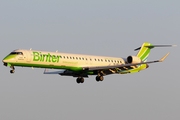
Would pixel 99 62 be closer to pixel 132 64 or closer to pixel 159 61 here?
pixel 132 64

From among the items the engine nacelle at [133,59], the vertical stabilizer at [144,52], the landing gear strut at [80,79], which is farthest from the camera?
the vertical stabilizer at [144,52]

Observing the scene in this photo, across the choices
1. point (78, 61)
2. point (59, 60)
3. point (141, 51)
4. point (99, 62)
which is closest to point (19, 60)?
point (59, 60)

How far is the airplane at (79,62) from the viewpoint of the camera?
45375mm

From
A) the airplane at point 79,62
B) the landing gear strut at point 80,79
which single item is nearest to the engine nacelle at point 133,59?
the airplane at point 79,62

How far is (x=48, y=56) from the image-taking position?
4681 centimetres

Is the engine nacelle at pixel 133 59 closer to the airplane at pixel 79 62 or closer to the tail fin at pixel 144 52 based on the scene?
the airplane at pixel 79 62

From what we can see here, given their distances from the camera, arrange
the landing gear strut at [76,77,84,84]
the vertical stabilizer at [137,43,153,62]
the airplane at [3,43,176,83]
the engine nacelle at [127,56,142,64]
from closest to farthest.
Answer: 1. the airplane at [3,43,176,83]
2. the landing gear strut at [76,77,84,84]
3. the engine nacelle at [127,56,142,64]
4. the vertical stabilizer at [137,43,153,62]

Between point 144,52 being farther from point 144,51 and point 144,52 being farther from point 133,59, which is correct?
point 133,59

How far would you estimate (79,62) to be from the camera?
49594 mm

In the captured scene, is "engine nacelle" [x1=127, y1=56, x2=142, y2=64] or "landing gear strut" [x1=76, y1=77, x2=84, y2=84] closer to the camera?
"landing gear strut" [x1=76, y1=77, x2=84, y2=84]

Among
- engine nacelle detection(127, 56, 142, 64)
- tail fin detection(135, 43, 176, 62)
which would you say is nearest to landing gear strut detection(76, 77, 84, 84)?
engine nacelle detection(127, 56, 142, 64)

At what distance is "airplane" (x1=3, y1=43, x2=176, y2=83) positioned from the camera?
1786 inches

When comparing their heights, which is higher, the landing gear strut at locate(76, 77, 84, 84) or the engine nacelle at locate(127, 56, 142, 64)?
the engine nacelle at locate(127, 56, 142, 64)

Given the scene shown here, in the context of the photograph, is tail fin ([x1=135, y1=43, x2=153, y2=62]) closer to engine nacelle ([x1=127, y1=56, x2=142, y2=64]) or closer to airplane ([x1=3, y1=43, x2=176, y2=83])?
airplane ([x1=3, y1=43, x2=176, y2=83])
